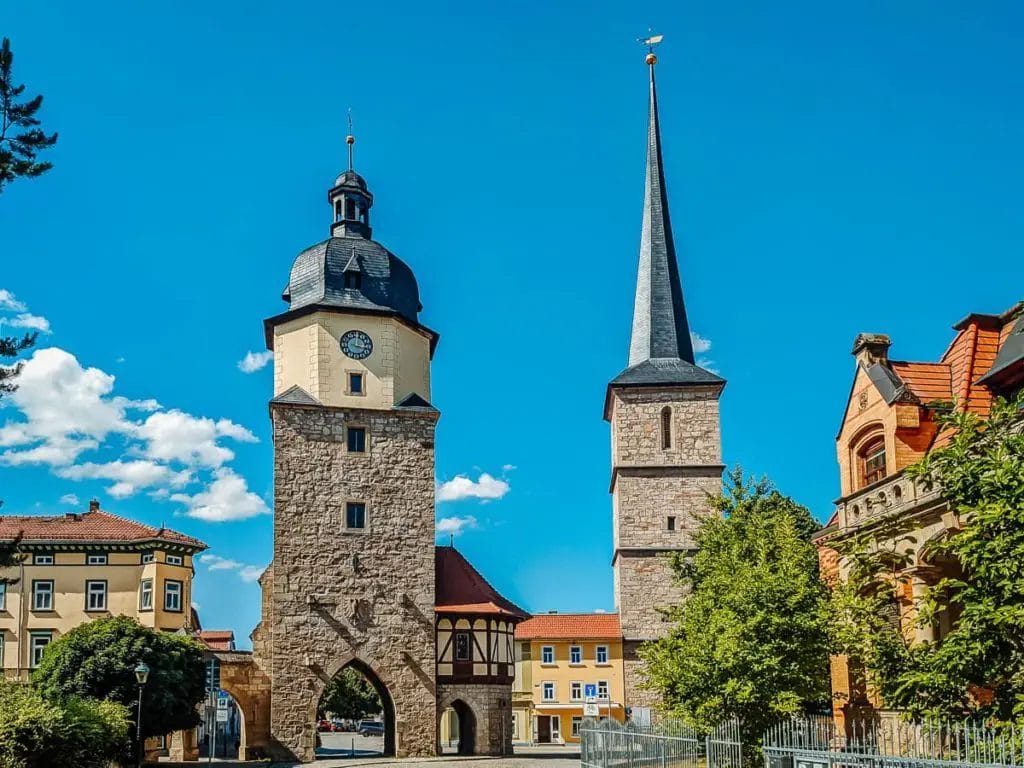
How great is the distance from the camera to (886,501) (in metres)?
20.7

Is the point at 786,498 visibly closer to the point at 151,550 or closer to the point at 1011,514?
the point at 151,550

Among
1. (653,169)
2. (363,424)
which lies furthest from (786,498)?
(363,424)

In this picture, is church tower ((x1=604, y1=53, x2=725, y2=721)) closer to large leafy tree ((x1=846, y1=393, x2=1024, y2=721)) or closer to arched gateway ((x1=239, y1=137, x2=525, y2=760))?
arched gateway ((x1=239, y1=137, x2=525, y2=760))

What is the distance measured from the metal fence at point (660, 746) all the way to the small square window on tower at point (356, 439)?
17.9m

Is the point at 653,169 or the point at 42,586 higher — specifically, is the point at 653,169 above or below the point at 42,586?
above

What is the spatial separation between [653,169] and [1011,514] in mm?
45432

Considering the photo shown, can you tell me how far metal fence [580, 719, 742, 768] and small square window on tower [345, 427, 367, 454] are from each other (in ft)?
58.8

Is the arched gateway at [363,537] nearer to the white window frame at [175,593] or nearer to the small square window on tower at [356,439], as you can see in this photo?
the small square window on tower at [356,439]

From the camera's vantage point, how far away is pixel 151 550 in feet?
160

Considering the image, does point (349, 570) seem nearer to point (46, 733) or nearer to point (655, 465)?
point (655, 465)

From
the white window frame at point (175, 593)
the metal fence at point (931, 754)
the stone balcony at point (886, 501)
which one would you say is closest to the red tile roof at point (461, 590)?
the white window frame at point (175, 593)

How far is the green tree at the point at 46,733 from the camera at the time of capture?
60.1 feet

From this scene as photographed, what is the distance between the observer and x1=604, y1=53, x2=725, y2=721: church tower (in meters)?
47.8

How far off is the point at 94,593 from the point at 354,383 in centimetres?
1569
